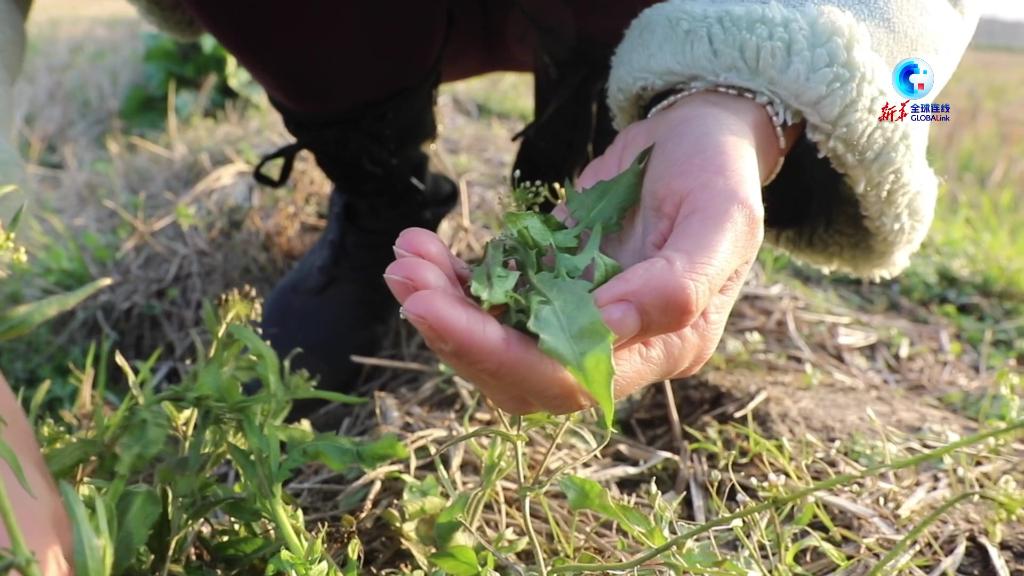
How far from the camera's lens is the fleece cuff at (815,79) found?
37.9 inches

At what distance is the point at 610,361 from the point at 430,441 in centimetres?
58

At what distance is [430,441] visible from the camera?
3.92 ft

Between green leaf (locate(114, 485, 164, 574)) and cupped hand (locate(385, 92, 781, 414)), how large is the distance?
0.87ft


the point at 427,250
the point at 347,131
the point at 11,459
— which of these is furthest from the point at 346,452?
the point at 347,131

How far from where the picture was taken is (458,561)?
810 mm

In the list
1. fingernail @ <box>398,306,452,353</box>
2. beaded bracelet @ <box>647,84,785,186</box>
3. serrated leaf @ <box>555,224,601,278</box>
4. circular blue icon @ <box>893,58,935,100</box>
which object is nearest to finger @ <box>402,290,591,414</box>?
fingernail @ <box>398,306,452,353</box>

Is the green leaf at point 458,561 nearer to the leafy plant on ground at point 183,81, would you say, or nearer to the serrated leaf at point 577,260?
the serrated leaf at point 577,260

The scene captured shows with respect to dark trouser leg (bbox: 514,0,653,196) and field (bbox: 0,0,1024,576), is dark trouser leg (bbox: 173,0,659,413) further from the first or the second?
field (bbox: 0,0,1024,576)

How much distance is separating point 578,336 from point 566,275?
11 cm

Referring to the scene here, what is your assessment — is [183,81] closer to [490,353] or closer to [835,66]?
[835,66]

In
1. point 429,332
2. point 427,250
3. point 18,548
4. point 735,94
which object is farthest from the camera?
point 735,94

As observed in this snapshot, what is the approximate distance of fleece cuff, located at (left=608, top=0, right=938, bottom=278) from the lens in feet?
3.16

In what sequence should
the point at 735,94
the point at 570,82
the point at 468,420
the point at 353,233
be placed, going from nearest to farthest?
the point at 735,94 → the point at 468,420 → the point at 570,82 → the point at 353,233

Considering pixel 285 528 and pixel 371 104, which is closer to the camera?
pixel 285 528
